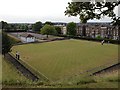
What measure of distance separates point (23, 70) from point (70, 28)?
200ft

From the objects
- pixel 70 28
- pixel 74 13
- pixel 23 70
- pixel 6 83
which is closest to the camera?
pixel 6 83

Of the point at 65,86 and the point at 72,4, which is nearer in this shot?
the point at 65,86

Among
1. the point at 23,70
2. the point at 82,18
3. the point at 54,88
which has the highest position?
the point at 82,18

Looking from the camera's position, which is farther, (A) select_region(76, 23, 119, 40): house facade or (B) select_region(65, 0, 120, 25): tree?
(A) select_region(76, 23, 119, 40): house facade

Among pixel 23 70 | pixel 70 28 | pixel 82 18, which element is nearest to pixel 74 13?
pixel 82 18

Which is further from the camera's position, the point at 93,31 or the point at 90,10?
the point at 93,31

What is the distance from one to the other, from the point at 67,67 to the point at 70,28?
59779 millimetres

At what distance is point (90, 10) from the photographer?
9680 mm

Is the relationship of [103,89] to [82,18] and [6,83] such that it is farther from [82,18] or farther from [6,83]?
[82,18]

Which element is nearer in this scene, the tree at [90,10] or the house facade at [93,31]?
the tree at [90,10]

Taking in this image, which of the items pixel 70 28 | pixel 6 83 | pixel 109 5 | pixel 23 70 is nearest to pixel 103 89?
pixel 6 83

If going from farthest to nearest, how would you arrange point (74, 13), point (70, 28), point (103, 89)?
point (70, 28) < point (74, 13) < point (103, 89)

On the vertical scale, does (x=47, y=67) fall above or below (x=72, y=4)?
below

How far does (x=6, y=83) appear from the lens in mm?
7496
